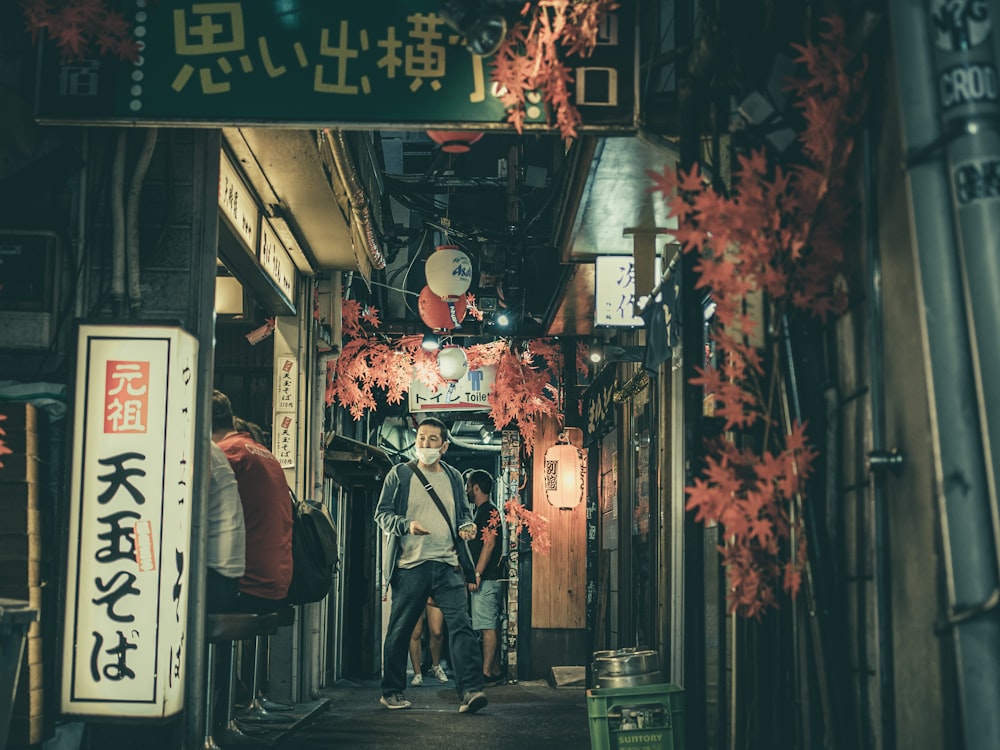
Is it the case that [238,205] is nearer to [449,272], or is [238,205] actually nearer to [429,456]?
[429,456]

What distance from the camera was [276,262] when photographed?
11375mm

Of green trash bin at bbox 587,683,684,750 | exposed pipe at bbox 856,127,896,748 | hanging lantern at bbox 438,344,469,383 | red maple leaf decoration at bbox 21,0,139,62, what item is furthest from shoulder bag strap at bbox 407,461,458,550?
exposed pipe at bbox 856,127,896,748

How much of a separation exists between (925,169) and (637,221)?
18.8ft

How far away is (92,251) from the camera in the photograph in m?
7.82

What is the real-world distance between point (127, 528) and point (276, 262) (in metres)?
4.79

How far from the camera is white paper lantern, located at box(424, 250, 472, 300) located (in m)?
15.2

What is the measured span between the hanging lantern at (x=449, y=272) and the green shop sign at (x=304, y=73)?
819 centimetres

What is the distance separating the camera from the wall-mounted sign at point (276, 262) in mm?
10633

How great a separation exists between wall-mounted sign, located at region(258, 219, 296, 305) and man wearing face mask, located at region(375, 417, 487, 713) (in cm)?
217

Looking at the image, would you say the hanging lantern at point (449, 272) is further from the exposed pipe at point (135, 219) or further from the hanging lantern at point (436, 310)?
the exposed pipe at point (135, 219)

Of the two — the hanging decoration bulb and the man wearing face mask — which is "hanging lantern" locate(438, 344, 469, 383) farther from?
the man wearing face mask

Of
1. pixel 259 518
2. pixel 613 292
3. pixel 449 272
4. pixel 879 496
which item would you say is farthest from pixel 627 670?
pixel 449 272

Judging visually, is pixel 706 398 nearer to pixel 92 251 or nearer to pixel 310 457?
pixel 92 251

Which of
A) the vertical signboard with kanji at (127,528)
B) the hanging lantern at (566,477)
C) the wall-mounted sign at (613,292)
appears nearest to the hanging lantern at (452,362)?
the hanging lantern at (566,477)
